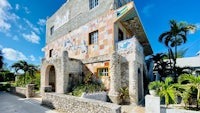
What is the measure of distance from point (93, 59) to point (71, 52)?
13.3ft

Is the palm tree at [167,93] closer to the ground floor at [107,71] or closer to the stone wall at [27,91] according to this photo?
the ground floor at [107,71]

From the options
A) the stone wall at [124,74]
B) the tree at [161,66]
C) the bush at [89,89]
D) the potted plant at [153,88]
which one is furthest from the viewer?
the tree at [161,66]

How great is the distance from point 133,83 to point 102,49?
4008 millimetres

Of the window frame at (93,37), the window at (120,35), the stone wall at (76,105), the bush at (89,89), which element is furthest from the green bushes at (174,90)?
the window frame at (93,37)

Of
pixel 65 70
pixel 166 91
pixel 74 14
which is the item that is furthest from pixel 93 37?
pixel 166 91

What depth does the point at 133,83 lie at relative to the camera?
32.1ft

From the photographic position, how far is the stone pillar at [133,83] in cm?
970

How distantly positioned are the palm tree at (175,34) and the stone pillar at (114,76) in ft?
31.3

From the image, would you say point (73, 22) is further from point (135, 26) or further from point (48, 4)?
point (48, 4)

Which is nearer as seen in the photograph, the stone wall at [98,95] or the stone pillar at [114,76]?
the stone wall at [98,95]

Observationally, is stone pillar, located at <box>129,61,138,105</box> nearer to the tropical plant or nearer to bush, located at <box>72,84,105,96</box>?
bush, located at <box>72,84,105,96</box>

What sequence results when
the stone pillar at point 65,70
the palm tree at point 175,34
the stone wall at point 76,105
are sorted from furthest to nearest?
the palm tree at point 175,34, the stone pillar at point 65,70, the stone wall at point 76,105

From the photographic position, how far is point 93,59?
39.8ft

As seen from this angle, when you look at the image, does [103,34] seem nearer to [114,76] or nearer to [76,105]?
[114,76]
